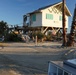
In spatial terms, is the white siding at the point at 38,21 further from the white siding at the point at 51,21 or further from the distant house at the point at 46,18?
the white siding at the point at 51,21

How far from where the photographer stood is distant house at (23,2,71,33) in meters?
45.1

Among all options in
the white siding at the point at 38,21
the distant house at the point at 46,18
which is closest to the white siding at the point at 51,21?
the distant house at the point at 46,18

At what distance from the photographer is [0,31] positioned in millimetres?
44656

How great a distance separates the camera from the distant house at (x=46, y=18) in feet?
148

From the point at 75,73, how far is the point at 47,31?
43885mm

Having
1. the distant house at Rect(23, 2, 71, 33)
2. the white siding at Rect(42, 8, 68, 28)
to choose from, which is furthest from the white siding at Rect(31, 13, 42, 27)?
the white siding at Rect(42, 8, 68, 28)

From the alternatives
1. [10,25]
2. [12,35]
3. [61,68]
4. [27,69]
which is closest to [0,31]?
[10,25]

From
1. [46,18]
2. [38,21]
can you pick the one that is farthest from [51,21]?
[38,21]

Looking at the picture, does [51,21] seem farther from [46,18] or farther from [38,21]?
[38,21]

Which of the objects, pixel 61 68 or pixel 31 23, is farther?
pixel 31 23

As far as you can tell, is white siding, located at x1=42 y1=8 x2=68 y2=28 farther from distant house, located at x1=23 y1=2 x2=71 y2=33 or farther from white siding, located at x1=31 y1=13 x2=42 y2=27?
white siding, located at x1=31 y1=13 x2=42 y2=27

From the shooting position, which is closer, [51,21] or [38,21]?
[38,21]

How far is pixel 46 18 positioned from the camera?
45.3 meters

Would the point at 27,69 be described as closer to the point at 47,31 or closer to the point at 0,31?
the point at 0,31
